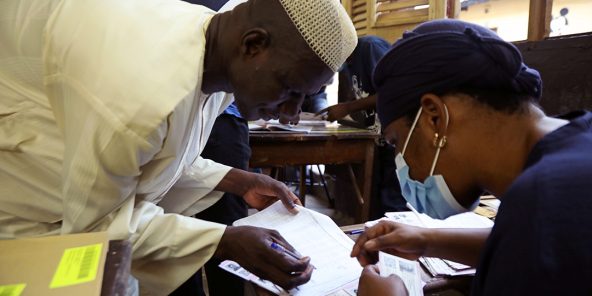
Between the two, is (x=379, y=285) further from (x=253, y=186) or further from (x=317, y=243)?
(x=253, y=186)

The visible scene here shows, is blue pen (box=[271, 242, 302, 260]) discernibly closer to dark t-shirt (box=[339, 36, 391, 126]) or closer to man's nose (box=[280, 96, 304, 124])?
man's nose (box=[280, 96, 304, 124])

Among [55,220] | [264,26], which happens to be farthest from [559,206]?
[55,220]

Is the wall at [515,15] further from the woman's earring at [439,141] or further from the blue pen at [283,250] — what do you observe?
the blue pen at [283,250]

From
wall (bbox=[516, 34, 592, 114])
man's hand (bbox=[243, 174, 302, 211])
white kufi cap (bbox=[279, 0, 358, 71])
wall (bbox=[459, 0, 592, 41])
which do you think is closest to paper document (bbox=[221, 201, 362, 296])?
man's hand (bbox=[243, 174, 302, 211])

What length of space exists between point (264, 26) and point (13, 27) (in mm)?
526

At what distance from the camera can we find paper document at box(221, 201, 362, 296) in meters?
0.93

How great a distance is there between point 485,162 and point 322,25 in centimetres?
43

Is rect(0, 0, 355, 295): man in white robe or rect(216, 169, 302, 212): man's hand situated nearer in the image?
rect(0, 0, 355, 295): man in white robe

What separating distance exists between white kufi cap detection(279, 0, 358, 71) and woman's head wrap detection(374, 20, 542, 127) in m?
0.12

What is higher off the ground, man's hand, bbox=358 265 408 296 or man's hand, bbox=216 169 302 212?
man's hand, bbox=358 265 408 296

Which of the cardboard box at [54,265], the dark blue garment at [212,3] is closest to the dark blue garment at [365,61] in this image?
the dark blue garment at [212,3]

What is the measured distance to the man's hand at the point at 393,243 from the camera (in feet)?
3.23

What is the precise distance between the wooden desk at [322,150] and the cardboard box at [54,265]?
1.46 meters

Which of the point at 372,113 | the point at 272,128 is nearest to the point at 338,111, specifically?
the point at 372,113
